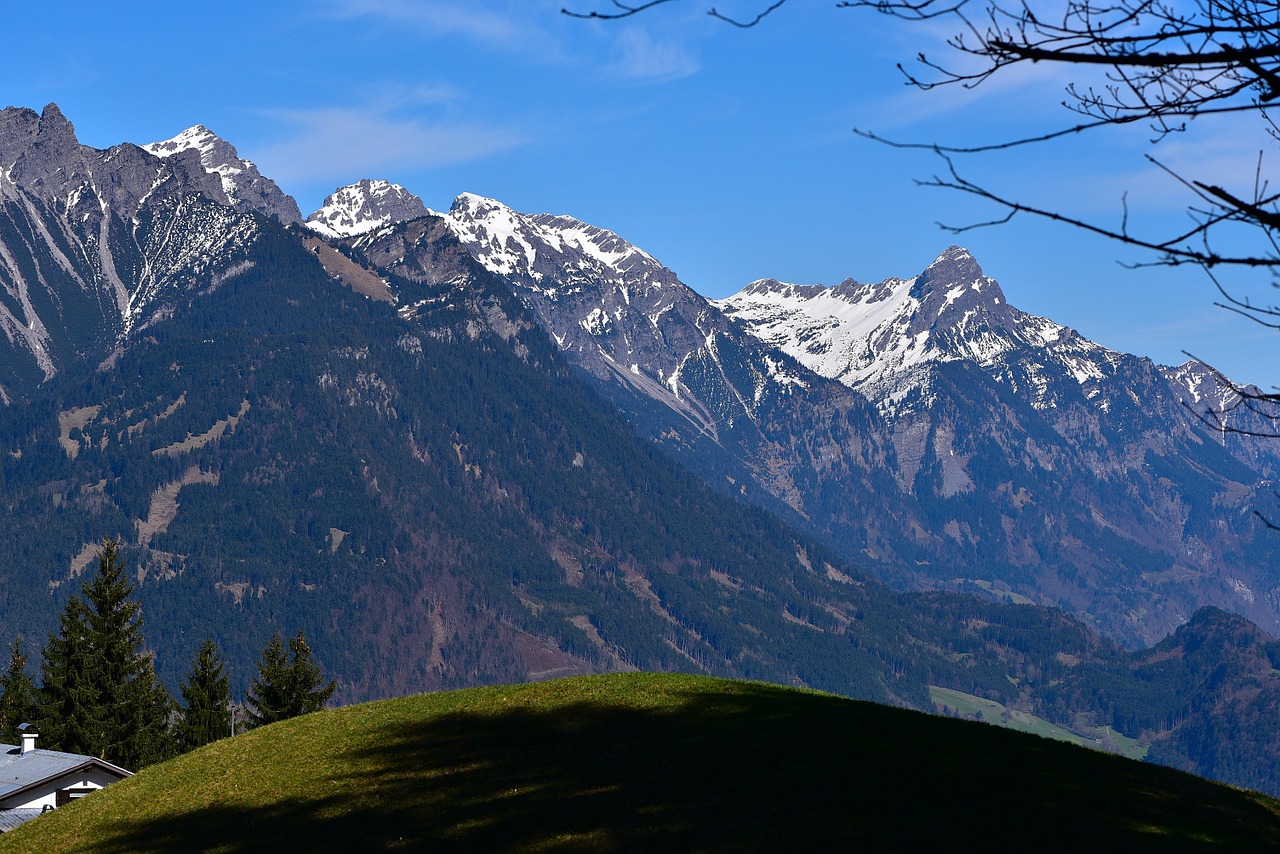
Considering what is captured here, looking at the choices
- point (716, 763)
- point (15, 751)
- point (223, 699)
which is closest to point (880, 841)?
point (716, 763)

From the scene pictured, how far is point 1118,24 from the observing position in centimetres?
1448

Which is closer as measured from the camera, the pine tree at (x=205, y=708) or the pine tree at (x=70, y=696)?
the pine tree at (x=70, y=696)

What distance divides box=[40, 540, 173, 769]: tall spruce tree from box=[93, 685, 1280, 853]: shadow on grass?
49.1m

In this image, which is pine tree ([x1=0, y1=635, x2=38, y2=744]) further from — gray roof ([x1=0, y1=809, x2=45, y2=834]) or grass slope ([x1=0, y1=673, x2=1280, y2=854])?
grass slope ([x1=0, y1=673, x2=1280, y2=854])

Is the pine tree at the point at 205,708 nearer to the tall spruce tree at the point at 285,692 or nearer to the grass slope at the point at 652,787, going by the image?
the tall spruce tree at the point at 285,692

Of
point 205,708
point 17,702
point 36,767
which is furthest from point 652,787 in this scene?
point 17,702

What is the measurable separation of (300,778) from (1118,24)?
33.4 meters

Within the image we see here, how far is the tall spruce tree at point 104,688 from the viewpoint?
84312 mm

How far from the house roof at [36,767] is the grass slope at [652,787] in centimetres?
1431

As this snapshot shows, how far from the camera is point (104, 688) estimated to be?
87125mm

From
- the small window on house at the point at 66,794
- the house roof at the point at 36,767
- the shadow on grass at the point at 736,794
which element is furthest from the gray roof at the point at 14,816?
the shadow on grass at the point at 736,794

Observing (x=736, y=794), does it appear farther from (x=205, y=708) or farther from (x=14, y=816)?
(x=205, y=708)

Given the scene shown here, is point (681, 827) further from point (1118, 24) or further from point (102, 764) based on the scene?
point (102, 764)

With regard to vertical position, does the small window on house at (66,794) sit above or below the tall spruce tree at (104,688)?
below
